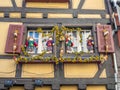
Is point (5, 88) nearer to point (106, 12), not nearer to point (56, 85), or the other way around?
point (56, 85)

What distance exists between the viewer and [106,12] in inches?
400

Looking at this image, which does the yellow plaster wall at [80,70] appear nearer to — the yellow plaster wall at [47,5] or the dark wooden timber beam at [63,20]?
the dark wooden timber beam at [63,20]

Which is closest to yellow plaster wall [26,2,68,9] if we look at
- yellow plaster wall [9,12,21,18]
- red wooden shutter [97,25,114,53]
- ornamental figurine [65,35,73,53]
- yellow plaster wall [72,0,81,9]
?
yellow plaster wall [72,0,81,9]

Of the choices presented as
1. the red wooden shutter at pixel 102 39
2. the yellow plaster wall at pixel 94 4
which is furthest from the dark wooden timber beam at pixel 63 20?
the yellow plaster wall at pixel 94 4

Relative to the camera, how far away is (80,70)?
8.98 m

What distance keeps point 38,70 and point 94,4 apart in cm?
327

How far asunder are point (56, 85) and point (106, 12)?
3.31 metres

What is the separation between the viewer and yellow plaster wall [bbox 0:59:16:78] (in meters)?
8.86

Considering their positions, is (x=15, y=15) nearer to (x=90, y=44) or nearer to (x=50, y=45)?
(x=50, y=45)

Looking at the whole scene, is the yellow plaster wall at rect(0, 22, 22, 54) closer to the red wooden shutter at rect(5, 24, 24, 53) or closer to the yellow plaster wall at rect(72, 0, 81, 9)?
the red wooden shutter at rect(5, 24, 24, 53)

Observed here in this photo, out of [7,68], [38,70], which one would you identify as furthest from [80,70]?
[7,68]

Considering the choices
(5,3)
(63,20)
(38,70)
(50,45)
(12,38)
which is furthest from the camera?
(5,3)

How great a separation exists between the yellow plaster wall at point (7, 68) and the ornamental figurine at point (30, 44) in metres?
0.75

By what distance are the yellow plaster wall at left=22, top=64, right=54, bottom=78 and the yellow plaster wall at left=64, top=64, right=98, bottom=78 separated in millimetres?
485
